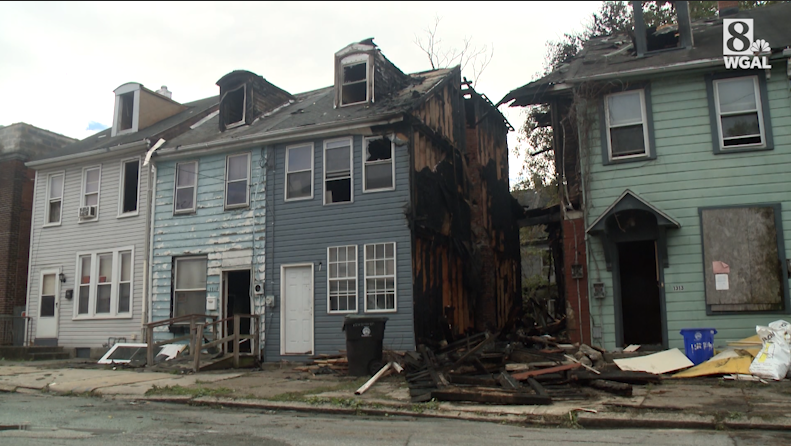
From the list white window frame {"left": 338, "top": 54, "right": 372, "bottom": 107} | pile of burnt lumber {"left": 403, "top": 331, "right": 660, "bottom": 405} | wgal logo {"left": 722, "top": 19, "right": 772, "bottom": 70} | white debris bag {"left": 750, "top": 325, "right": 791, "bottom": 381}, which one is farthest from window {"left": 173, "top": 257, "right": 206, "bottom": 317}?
wgal logo {"left": 722, "top": 19, "right": 772, "bottom": 70}

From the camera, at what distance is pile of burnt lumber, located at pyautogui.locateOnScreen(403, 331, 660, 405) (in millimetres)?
8594

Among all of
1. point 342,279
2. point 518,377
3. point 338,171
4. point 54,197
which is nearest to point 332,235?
point 342,279

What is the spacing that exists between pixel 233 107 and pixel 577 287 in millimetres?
11480

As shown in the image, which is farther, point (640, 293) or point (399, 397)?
point (640, 293)

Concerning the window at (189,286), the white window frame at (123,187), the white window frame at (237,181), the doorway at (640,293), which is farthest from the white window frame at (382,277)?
the white window frame at (123,187)

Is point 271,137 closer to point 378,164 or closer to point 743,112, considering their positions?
point 378,164

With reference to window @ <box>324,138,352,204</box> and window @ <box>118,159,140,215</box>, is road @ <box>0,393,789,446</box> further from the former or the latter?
window @ <box>118,159,140,215</box>

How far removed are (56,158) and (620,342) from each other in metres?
17.4

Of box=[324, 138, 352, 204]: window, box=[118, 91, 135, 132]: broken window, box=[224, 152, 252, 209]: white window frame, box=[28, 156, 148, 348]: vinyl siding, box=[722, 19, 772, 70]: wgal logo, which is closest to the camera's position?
box=[722, 19, 772, 70]: wgal logo

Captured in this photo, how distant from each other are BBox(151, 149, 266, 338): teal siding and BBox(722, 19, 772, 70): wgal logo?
11.0 metres

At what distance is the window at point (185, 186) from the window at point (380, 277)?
575 cm

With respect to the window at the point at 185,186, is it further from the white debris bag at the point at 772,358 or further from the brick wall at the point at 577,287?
the white debris bag at the point at 772,358

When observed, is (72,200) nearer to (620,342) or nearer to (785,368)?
(620,342)

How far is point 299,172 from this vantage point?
15.7 m
